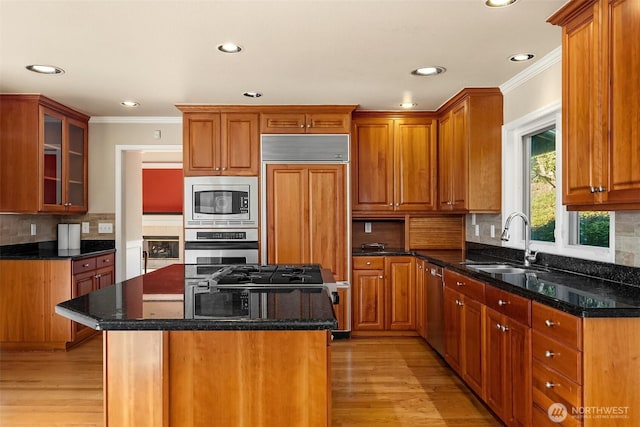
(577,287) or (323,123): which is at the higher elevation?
(323,123)

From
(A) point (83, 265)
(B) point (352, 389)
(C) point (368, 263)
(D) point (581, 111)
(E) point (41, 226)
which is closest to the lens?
(D) point (581, 111)

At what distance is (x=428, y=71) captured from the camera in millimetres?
3543

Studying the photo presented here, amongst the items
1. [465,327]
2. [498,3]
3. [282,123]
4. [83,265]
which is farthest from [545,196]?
[83,265]

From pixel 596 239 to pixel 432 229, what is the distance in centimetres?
232

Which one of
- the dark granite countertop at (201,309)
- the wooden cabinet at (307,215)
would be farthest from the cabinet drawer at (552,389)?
the wooden cabinet at (307,215)

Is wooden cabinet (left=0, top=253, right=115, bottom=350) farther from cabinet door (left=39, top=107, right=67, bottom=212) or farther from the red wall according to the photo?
the red wall

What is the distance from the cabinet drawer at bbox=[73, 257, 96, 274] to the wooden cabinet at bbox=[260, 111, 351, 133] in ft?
7.01

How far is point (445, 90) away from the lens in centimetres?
412

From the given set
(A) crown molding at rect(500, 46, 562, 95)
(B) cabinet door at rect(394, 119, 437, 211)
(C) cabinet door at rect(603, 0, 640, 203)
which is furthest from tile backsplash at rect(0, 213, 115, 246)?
(C) cabinet door at rect(603, 0, 640, 203)

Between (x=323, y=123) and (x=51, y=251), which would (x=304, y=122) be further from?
(x=51, y=251)

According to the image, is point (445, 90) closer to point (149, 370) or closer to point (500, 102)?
point (500, 102)

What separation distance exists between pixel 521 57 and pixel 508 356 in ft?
6.55

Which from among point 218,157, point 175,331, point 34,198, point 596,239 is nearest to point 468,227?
point 596,239

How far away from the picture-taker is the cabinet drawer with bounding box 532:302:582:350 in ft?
6.24
